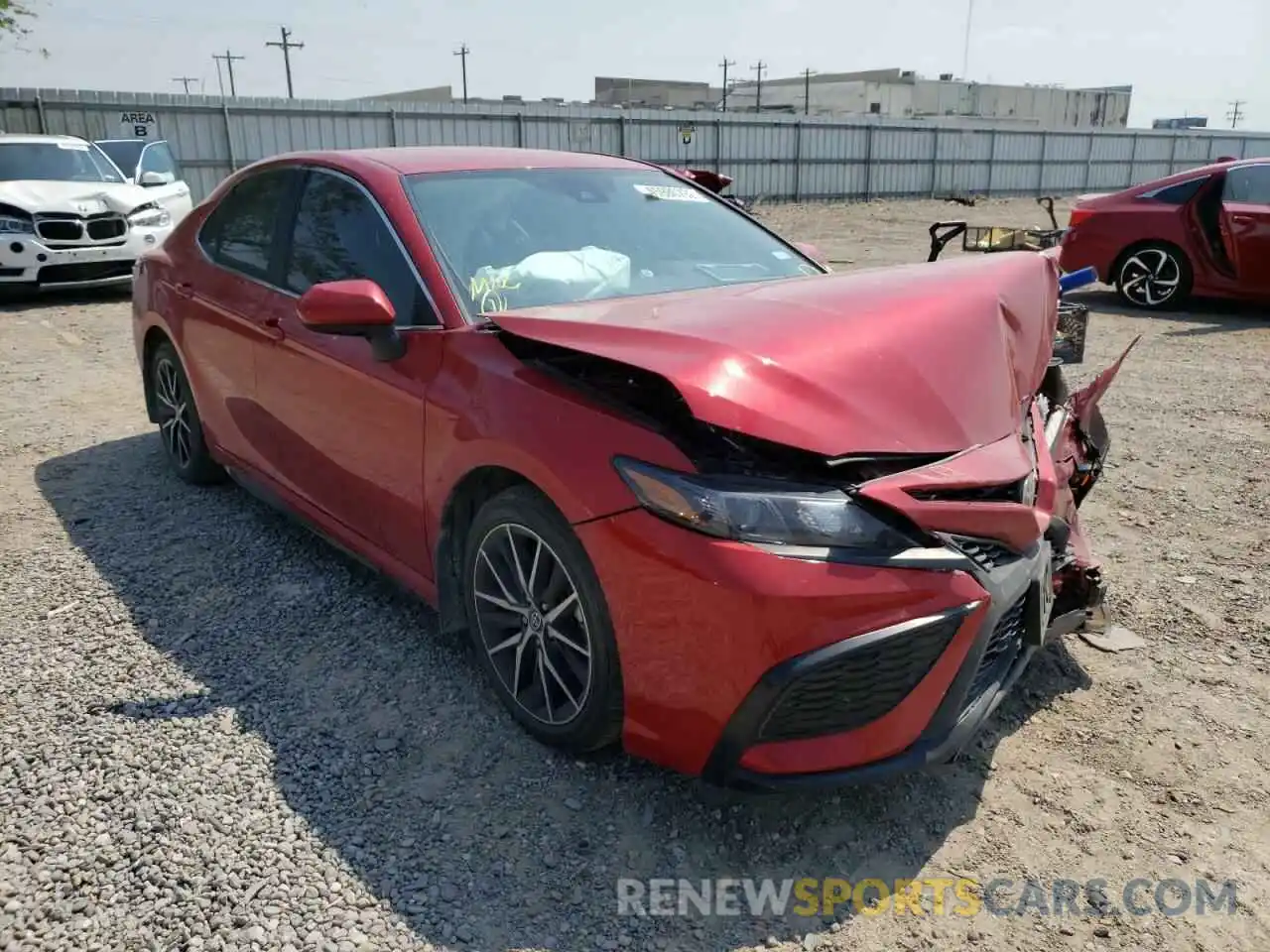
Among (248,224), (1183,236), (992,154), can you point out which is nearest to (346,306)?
(248,224)

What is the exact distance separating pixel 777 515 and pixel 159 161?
14.6m

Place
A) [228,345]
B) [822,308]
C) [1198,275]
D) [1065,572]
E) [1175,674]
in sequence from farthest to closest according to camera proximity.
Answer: [1198,275]
[228,345]
[1175,674]
[1065,572]
[822,308]

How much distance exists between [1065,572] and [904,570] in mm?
1108

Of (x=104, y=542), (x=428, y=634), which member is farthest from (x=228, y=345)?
(x=428, y=634)

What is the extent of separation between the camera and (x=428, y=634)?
11.3 ft

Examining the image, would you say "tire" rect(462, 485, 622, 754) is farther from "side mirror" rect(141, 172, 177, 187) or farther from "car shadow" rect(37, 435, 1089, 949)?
"side mirror" rect(141, 172, 177, 187)

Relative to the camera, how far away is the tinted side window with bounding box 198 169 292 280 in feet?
12.9

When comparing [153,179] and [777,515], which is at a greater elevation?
[153,179]

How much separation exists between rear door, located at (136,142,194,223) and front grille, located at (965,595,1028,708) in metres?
11.9

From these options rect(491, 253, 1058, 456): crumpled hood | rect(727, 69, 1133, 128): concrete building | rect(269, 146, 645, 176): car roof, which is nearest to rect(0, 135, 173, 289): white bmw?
rect(269, 146, 645, 176): car roof

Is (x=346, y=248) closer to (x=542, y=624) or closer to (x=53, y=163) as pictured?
(x=542, y=624)

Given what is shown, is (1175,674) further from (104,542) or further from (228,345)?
(104,542)

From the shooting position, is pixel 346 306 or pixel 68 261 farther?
pixel 68 261

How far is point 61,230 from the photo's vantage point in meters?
10.3
